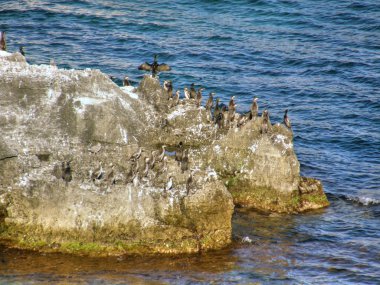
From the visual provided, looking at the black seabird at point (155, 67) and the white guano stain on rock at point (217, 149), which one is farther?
the black seabird at point (155, 67)

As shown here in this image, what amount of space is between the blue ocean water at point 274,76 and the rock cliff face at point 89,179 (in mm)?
694

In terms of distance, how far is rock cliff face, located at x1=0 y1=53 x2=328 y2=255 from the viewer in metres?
17.5

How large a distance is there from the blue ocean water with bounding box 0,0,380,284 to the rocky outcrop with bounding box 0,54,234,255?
654 mm

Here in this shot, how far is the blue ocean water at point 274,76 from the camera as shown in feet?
58.4

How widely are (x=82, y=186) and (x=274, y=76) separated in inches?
697

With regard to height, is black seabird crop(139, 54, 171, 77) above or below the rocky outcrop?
above

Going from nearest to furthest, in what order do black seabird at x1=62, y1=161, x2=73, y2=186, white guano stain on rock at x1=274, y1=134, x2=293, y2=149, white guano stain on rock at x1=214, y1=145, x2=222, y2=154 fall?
black seabird at x1=62, y1=161, x2=73, y2=186, white guano stain on rock at x1=214, y1=145, x2=222, y2=154, white guano stain on rock at x1=274, y1=134, x2=293, y2=149

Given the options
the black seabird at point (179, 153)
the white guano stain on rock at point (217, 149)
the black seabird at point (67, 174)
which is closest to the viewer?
the black seabird at point (67, 174)

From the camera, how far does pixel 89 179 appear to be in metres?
17.7

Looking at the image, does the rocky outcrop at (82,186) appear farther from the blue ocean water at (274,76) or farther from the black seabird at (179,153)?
the black seabird at (179,153)

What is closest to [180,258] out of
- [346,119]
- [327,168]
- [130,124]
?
[130,124]

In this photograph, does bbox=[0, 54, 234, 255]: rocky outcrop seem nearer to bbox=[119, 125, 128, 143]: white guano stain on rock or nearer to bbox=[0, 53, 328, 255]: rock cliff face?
bbox=[0, 53, 328, 255]: rock cliff face

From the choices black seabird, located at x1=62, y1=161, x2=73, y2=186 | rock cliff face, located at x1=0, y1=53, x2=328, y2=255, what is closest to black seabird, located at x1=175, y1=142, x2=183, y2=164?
rock cliff face, located at x1=0, y1=53, x2=328, y2=255

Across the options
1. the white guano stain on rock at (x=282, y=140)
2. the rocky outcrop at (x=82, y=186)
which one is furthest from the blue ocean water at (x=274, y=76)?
the white guano stain on rock at (x=282, y=140)
